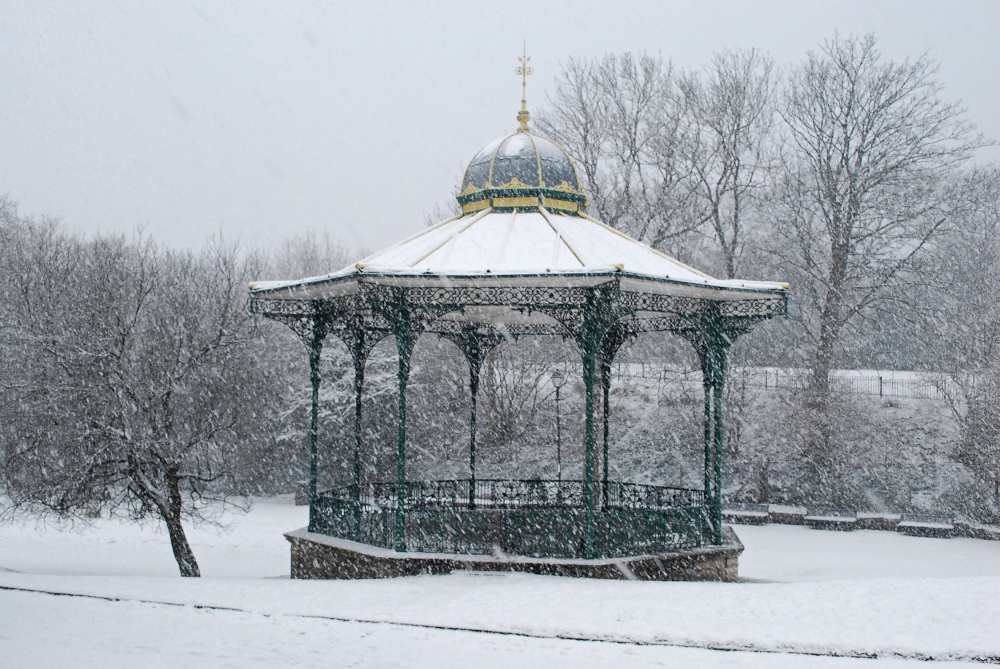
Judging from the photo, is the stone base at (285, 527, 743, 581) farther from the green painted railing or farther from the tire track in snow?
the tire track in snow

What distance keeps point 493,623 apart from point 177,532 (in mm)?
8408

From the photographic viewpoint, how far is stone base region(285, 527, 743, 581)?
38.7ft

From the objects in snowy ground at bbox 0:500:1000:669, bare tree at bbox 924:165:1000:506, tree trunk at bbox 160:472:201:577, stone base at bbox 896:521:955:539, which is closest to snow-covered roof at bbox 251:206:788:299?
snowy ground at bbox 0:500:1000:669

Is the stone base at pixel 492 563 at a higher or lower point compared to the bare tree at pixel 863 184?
lower

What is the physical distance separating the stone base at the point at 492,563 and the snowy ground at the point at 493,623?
0.38m

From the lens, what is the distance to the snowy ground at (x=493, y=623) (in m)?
8.16

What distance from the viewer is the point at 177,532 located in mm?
15312

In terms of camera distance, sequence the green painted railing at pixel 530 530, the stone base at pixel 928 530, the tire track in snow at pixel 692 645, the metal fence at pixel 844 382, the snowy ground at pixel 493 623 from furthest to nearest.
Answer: the metal fence at pixel 844 382
the stone base at pixel 928 530
the green painted railing at pixel 530 530
the snowy ground at pixel 493 623
the tire track in snow at pixel 692 645

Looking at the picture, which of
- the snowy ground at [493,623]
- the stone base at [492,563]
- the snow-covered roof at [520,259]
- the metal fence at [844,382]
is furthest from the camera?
the metal fence at [844,382]

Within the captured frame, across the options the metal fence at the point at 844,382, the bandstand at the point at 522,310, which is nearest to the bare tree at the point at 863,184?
the metal fence at the point at 844,382

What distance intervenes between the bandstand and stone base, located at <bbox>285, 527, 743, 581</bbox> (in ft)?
0.08

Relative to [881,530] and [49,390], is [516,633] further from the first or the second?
[881,530]

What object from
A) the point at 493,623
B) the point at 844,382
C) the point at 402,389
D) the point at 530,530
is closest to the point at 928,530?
the point at 844,382

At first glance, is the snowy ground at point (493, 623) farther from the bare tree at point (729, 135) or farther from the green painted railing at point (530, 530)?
the bare tree at point (729, 135)
